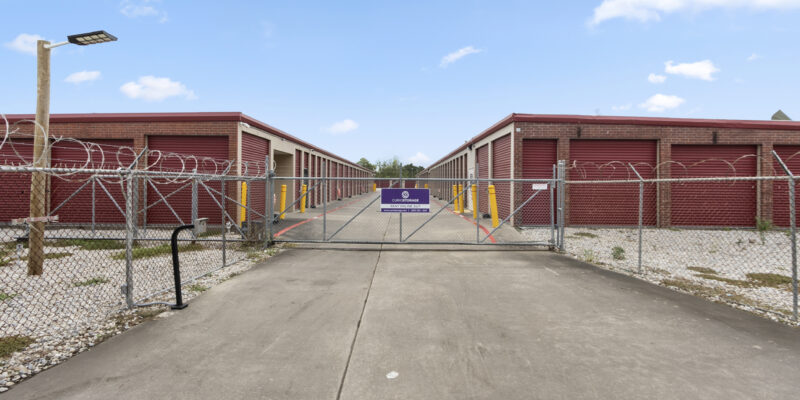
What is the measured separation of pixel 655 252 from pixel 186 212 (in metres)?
14.5

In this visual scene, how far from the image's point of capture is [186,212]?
41.7 feet

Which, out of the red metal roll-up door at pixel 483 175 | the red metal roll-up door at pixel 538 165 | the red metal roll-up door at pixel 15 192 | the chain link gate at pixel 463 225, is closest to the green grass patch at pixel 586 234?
the chain link gate at pixel 463 225

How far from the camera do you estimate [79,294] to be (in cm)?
557

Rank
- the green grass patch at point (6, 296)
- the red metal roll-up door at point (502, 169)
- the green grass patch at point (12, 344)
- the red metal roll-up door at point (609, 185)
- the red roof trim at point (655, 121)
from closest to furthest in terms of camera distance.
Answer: the green grass patch at point (12, 344) < the green grass patch at point (6, 296) < the red roof trim at point (655, 121) < the red metal roll-up door at point (609, 185) < the red metal roll-up door at point (502, 169)

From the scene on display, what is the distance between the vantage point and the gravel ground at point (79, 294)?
12.5 ft

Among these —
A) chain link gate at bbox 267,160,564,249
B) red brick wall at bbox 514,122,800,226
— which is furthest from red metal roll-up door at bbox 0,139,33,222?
red brick wall at bbox 514,122,800,226

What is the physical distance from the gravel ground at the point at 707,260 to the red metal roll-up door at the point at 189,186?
10.9m

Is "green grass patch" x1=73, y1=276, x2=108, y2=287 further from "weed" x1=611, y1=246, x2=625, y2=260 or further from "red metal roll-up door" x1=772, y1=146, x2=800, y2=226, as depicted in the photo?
"red metal roll-up door" x1=772, y1=146, x2=800, y2=226

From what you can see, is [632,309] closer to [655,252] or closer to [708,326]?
[708,326]

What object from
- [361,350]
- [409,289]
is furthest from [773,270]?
[361,350]

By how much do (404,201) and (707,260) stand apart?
7296mm

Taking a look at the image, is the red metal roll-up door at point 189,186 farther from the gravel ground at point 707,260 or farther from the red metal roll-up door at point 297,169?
the gravel ground at point 707,260

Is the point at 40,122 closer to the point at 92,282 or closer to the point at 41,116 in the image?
the point at 41,116

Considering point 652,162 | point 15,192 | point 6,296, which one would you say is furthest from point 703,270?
point 15,192
